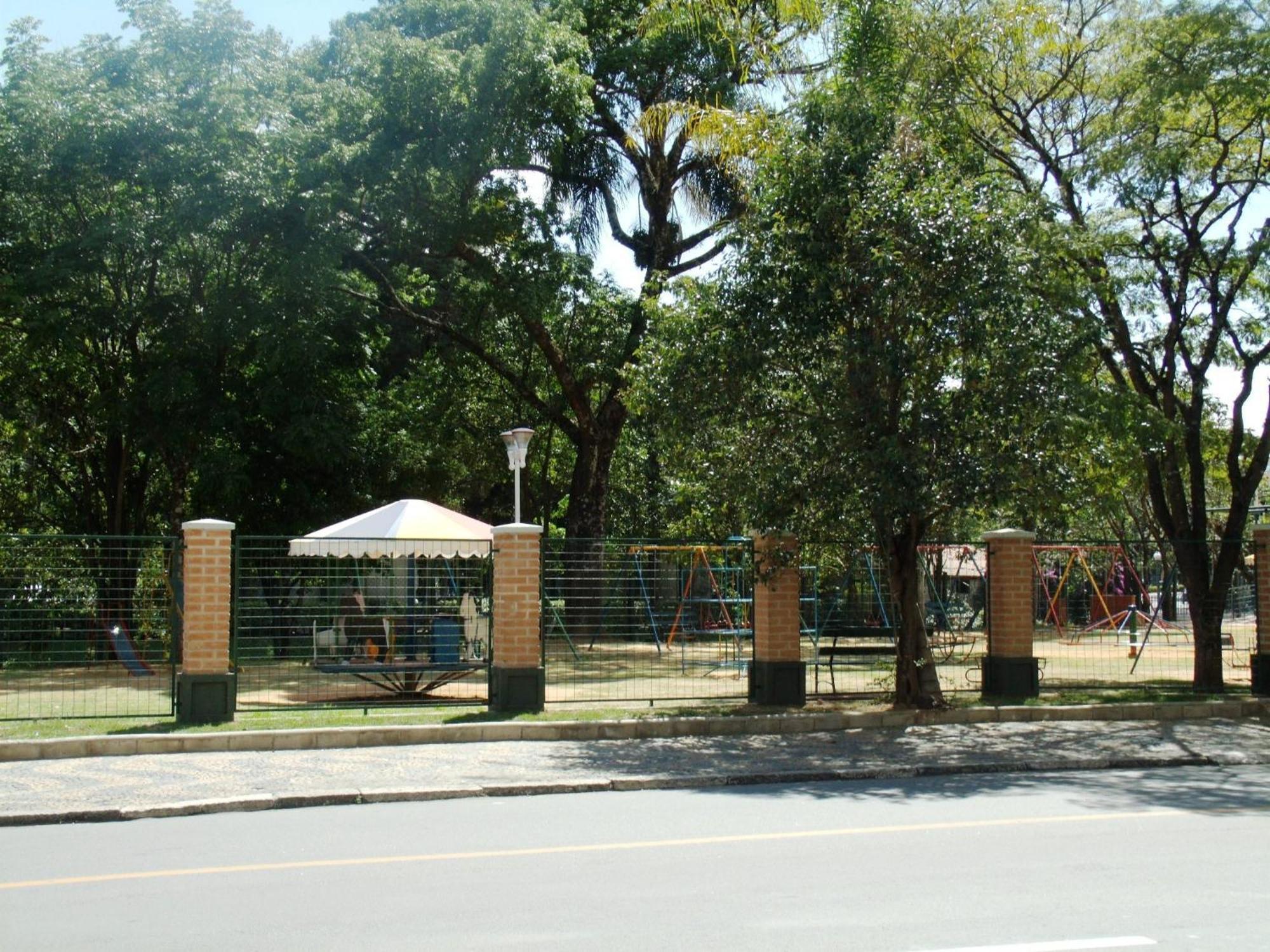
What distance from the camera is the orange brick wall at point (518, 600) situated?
14562 millimetres

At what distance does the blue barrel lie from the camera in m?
16.1

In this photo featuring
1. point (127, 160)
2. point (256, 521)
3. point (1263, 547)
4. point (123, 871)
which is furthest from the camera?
point (256, 521)

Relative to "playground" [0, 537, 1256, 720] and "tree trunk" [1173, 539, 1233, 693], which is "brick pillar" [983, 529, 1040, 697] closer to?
"playground" [0, 537, 1256, 720]

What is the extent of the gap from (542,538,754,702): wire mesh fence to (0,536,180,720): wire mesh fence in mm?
4765

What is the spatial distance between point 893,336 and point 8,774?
376 inches

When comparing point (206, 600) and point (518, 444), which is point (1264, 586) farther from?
point (206, 600)

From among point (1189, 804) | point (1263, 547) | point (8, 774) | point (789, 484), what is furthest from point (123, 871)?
point (1263, 547)

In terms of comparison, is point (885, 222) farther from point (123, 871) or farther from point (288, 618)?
point (123, 871)

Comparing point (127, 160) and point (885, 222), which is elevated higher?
point (127, 160)

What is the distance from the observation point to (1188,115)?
17.5 meters

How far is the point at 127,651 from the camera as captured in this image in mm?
16859

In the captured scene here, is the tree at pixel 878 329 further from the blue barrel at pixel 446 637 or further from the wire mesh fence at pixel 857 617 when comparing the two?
the blue barrel at pixel 446 637

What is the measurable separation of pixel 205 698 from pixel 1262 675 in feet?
44.4

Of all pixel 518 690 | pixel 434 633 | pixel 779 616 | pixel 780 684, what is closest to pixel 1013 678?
pixel 780 684
